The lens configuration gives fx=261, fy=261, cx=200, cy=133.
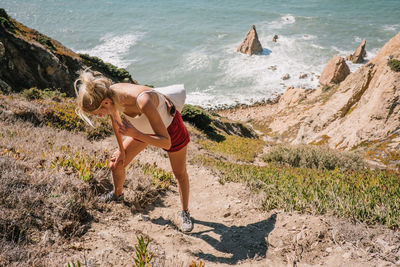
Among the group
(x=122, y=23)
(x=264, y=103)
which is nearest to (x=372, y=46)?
(x=264, y=103)

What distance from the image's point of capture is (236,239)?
341 cm

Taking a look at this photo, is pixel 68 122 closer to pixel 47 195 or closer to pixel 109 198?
pixel 109 198

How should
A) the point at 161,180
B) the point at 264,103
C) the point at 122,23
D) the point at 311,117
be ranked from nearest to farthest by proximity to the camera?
the point at 161,180 → the point at 311,117 → the point at 264,103 → the point at 122,23

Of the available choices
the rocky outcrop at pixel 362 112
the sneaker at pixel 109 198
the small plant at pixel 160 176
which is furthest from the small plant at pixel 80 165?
the rocky outcrop at pixel 362 112

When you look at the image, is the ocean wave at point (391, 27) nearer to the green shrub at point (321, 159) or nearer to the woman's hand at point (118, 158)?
the green shrub at point (321, 159)

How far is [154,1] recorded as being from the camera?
8312 cm

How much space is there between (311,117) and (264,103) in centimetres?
1679

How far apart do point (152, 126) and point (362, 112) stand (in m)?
15.7

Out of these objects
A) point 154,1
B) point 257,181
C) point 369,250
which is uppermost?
point 154,1

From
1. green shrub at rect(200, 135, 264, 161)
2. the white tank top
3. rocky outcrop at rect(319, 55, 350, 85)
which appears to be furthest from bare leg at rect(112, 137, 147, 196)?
rocky outcrop at rect(319, 55, 350, 85)

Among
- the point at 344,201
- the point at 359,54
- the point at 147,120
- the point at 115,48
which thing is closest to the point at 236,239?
the point at 344,201

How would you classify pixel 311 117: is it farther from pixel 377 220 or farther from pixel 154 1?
pixel 154 1

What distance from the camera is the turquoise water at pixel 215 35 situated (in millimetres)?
41875

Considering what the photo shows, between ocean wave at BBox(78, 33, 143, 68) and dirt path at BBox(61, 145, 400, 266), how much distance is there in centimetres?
4399
